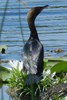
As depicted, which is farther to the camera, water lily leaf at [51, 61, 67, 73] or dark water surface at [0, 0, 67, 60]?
dark water surface at [0, 0, 67, 60]

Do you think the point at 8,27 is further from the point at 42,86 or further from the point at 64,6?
the point at 42,86

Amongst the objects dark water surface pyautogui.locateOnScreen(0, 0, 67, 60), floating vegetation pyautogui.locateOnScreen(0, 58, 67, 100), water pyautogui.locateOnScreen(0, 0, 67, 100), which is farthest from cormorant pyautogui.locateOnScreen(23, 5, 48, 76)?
dark water surface pyautogui.locateOnScreen(0, 0, 67, 60)

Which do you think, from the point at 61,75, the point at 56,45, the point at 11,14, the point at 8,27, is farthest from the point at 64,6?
the point at 61,75

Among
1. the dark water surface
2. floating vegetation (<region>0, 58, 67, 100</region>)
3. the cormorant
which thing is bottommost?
the dark water surface

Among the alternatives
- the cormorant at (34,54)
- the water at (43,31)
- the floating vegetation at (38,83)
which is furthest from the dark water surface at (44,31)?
the floating vegetation at (38,83)

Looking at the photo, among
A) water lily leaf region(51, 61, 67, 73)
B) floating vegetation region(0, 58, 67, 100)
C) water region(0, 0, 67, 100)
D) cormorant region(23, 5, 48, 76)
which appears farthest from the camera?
water region(0, 0, 67, 100)

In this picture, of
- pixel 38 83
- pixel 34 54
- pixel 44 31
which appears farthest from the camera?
pixel 44 31

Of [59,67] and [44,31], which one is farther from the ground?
[59,67]

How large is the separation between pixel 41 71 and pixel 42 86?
0.25 m

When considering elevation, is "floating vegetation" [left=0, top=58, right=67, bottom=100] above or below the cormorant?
below

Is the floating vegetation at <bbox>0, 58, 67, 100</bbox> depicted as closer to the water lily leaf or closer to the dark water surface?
the water lily leaf

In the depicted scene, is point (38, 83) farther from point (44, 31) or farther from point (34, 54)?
point (44, 31)

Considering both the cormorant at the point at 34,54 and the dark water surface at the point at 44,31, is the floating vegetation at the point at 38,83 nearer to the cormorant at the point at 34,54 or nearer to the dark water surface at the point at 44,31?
the cormorant at the point at 34,54

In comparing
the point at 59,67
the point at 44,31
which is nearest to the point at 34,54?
the point at 59,67
